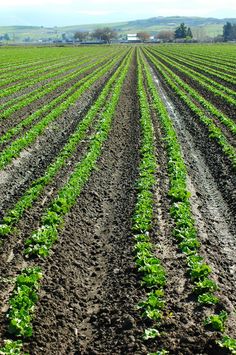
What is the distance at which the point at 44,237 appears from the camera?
1020 centimetres

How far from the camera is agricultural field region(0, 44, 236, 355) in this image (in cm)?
749

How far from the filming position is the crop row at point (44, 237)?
746cm

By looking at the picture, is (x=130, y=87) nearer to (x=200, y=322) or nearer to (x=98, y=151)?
(x=98, y=151)

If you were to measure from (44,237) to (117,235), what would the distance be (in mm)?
1838

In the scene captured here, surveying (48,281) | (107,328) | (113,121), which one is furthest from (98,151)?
(107,328)

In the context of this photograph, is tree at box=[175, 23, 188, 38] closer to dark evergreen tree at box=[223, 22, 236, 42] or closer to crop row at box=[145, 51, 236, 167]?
dark evergreen tree at box=[223, 22, 236, 42]

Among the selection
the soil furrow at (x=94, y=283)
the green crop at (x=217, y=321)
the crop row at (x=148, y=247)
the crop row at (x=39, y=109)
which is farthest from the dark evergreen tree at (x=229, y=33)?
A: the green crop at (x=217, y=321)

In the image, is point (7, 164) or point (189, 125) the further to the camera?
point (189, 125)

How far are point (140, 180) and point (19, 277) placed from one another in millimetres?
6467

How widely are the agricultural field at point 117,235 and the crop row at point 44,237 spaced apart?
3cm

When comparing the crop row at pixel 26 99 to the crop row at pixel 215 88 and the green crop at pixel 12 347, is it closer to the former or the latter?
the crop row at pixel 215 88

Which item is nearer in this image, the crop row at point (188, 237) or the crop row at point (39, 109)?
the crop row at point (188, 237)

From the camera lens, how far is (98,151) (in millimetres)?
17422

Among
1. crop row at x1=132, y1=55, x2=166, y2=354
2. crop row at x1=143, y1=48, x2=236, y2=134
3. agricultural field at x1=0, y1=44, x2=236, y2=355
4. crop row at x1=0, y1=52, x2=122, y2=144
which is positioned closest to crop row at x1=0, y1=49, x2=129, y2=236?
agricultural field at x1=0, y1=44, x2=236, y2=355
